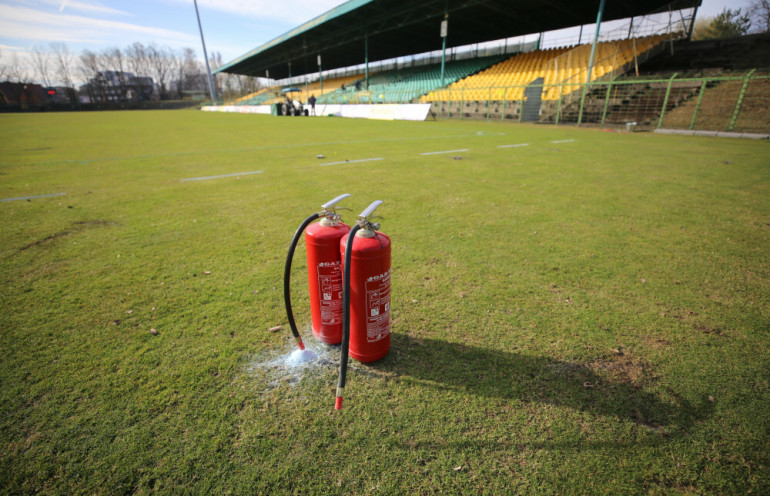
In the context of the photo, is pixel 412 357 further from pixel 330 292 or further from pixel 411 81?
pixel 411 81

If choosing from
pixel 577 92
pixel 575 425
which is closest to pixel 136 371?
pixel 575 425

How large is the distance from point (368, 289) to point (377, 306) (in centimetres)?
13

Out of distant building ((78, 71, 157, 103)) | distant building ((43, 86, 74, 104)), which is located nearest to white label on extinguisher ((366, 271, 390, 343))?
distant building ((43, 86, 74, 104))

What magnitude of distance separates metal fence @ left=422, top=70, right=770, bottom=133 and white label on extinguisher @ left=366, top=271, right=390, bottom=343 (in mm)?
17912

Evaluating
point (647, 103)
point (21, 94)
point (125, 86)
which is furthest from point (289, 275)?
point (125, 86)

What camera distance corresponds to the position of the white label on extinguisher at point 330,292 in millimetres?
1962

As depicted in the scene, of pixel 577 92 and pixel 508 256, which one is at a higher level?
pixel 577 92

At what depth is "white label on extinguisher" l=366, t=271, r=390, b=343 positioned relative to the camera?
1830mm

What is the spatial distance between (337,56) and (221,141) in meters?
40.6

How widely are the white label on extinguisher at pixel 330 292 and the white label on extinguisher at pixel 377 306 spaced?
242 millimetres

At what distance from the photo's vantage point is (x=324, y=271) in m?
1.96

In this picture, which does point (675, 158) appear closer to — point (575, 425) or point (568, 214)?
point (568, 214)

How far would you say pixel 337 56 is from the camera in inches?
1813

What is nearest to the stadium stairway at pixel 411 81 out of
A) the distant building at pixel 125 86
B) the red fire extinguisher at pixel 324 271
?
the red fire extinguisher at pixel 324 271
